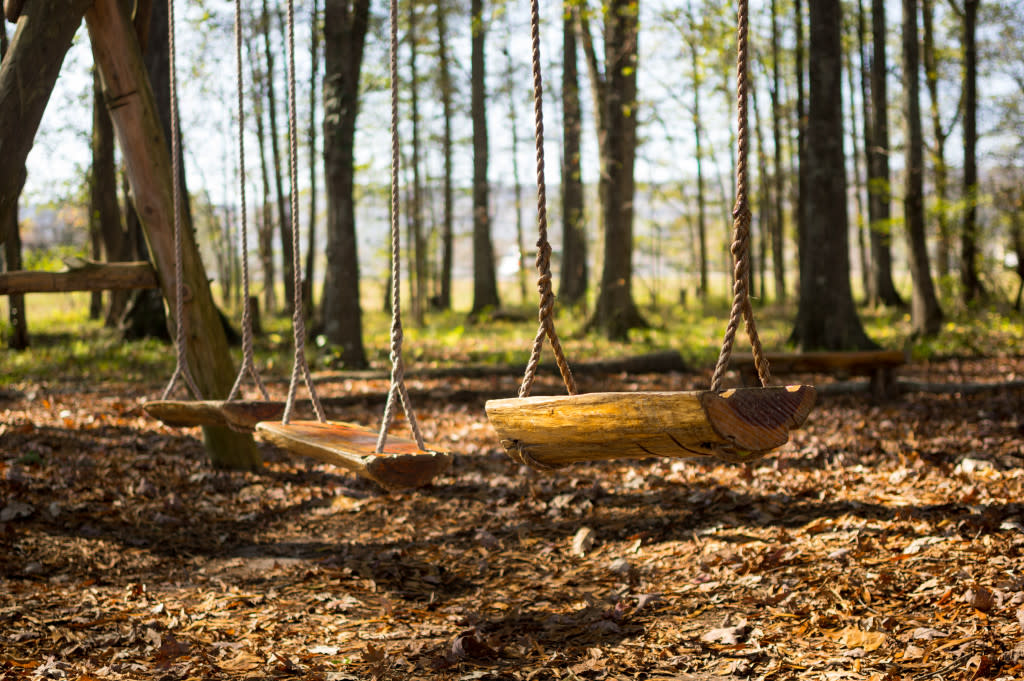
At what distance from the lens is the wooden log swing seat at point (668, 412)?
7.54ft

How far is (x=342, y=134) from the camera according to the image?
11109mm

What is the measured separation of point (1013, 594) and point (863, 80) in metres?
22.7

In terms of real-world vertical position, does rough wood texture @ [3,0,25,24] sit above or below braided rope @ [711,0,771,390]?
above

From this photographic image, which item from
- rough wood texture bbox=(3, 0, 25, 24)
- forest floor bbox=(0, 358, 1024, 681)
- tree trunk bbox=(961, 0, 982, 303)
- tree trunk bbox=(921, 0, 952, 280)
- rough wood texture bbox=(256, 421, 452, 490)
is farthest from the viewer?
tree trunk bbox=(921, 0, 952, 280)

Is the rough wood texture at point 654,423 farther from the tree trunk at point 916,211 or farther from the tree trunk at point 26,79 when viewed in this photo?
the tree trunk at point 916,211

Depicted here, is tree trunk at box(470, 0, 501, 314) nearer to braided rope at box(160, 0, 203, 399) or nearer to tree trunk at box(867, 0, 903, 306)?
tree trunk at box(867, 0, 903, 306)

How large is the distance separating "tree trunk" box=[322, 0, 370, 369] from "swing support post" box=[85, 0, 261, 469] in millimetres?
A: 5256

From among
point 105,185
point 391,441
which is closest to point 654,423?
point 391,441

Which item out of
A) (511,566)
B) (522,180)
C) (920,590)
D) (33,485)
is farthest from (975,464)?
(522,180)

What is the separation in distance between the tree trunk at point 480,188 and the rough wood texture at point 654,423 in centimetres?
1984

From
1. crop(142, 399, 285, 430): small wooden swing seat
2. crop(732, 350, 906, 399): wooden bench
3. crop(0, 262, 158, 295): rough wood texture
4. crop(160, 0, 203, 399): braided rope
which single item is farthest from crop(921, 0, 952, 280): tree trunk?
crop(142, 399, 285, 430): small wooden swing seat

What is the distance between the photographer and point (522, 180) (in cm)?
3138

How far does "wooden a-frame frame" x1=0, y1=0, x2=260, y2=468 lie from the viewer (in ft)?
14.8

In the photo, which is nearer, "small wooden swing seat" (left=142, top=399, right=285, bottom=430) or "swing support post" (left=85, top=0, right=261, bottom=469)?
"small wooden swing seat" (left=142, top=399, right=285, bottom=430)
